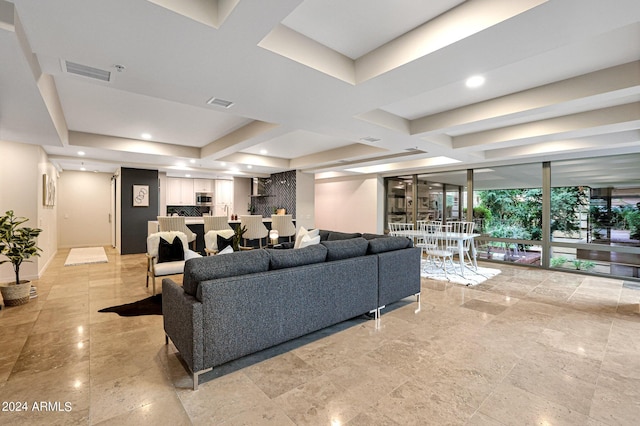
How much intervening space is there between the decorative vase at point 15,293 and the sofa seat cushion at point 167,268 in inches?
60.3

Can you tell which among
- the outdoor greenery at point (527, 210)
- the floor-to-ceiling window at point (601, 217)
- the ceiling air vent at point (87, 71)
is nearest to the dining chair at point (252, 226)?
the ceiling air vent at point (87, 71)

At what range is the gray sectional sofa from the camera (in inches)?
81.6

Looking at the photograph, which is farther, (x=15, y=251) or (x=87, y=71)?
(x=15, y=251)

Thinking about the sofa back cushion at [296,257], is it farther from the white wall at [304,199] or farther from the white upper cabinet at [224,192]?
the white upper cabinet at [224,192]

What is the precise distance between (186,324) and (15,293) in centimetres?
320

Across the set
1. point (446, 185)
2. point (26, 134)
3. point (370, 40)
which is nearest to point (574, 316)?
point (370, 40)

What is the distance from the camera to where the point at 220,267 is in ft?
7.36

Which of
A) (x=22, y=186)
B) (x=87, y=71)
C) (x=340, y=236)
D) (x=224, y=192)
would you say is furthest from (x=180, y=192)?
(x=87, y=71)

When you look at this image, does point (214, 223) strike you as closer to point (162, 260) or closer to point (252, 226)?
point (252, 226)

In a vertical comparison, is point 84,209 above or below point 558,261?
above

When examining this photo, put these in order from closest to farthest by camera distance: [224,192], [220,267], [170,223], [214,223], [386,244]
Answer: [220,267] → [386,244] → [170,223] → [214,223] → [224,192]

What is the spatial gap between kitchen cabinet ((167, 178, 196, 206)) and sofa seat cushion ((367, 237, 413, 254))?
313 inches

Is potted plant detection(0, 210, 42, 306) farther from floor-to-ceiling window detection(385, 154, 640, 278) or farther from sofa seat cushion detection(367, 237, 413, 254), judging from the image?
floor-to-ceiling window detection(385, 154, 640, 278)

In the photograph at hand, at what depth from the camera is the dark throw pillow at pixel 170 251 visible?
4.27 metres
